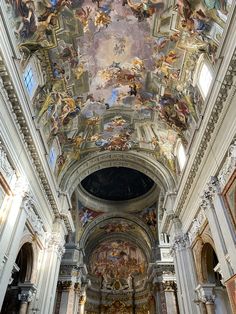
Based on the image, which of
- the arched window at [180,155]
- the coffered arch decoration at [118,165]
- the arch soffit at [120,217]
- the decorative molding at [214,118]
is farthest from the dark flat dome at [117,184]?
the decorative molding at [214,118]

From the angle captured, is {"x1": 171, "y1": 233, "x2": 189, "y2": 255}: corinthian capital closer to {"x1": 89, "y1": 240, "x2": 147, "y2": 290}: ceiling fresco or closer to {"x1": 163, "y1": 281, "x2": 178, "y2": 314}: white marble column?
{"x1": 163, "y1": 281, "x2": 178, "y2": 314}: white marble column

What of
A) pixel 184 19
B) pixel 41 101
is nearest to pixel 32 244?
pixel 41 101

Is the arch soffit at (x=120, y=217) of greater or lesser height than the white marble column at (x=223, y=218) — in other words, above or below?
above

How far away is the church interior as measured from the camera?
8836mm

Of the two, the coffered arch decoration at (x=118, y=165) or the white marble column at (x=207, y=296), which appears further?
the coffered arch decoration at (x=118, y=165)

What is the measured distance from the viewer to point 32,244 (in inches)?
474

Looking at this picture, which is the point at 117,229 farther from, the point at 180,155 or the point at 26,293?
the point at 26,293

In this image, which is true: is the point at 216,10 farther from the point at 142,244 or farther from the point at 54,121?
the point at 142,244

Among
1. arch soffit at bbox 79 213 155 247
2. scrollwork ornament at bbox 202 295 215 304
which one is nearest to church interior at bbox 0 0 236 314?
scrollwork ornament at bbox 202 295 215 304

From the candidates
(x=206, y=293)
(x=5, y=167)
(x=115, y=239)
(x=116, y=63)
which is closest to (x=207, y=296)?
(x=206, y=293)

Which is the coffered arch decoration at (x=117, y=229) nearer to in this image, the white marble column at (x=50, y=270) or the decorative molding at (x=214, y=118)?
the white marble column at (x=50, y=270)

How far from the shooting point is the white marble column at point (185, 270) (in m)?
12.1

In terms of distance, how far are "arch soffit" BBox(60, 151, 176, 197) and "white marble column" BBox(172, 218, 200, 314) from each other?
3097 millimetres

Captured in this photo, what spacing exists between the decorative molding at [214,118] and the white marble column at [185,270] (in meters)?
2.25
